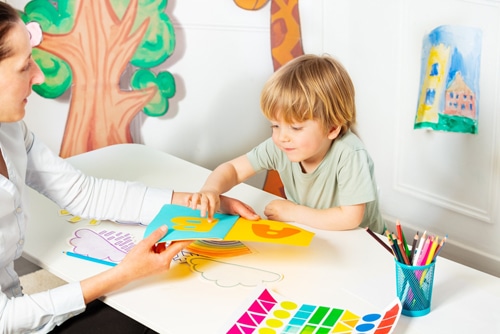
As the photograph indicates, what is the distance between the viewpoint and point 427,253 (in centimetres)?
115

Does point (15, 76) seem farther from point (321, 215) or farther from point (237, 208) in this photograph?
point (321, 215)

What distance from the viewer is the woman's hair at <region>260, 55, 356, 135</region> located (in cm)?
153

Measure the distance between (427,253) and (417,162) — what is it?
Result: 140 cm

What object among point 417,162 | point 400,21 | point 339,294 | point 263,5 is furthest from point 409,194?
point 339,294

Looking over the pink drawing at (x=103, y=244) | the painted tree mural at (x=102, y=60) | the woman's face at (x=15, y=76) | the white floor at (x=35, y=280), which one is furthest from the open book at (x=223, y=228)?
the white floor at (x=35, y=280)

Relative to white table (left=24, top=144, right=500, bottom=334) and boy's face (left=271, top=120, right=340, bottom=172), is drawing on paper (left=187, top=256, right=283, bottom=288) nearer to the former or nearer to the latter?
white table (left=24, top=144, right=500, bottom=334)

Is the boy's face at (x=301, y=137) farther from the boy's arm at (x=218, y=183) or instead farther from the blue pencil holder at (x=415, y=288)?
the blue pencil holder at (x=415, y=288)

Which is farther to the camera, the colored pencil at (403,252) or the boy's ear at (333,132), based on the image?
the boy's ear at (333,132)

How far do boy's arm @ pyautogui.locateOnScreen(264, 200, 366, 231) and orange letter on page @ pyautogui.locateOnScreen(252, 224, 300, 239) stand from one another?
13 centimetres

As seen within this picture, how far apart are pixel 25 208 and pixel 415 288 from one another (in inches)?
32.8

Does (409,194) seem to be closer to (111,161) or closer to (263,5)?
(263,5)

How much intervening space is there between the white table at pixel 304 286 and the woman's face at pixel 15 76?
34 cm

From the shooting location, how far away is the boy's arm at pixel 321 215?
4.93ft

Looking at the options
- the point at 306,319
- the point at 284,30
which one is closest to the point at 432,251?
the point at 306,319
